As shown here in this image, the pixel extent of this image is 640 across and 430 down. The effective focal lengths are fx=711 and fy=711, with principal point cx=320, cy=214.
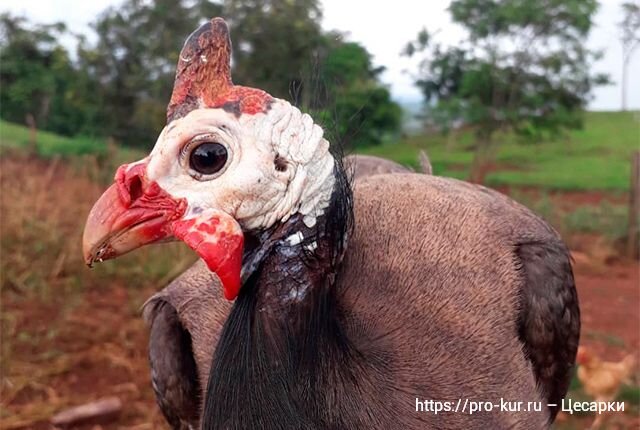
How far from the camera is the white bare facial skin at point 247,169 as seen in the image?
146 centimetres

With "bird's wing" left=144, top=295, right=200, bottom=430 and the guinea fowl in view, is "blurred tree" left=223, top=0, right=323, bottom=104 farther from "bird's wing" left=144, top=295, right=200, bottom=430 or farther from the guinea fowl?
the guinea fowl

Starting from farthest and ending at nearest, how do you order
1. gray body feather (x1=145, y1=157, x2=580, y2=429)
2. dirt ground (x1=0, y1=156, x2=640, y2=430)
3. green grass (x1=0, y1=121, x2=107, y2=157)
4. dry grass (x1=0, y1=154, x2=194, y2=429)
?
green grass (x1=0, y1=121, x2=107, y2=157) < dry grass (x1=0, y1=154, x2=194, y2=429) < dirt ground (x1=0, y1=156, x2=640, y2=430) < gray body feather (x1=145, y1=157, x2=580, y2=429)

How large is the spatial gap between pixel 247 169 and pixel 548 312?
1134mm

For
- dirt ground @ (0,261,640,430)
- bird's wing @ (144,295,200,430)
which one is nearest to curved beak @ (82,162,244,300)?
bird's wing @ (144,295,200,430)

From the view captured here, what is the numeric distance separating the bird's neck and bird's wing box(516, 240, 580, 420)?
795 mm

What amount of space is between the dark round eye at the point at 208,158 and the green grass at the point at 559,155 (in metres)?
6.64

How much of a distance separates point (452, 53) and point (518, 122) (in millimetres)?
1193

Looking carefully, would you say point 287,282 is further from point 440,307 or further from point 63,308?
point 63,308

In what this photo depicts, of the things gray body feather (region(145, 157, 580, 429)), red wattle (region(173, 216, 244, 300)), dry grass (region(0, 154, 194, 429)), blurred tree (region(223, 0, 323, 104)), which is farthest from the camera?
blurred tree (region(223, 0, 323, 104))

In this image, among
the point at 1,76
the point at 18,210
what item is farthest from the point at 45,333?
the point at 1,76

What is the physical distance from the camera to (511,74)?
336 inches

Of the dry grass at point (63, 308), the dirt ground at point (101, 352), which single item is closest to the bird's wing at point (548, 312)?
the dirt ground at point (101, 352)

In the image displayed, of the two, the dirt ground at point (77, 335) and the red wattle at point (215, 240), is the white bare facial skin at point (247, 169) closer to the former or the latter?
the red wattle at point (215, 240)

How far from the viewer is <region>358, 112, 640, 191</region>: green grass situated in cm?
981
